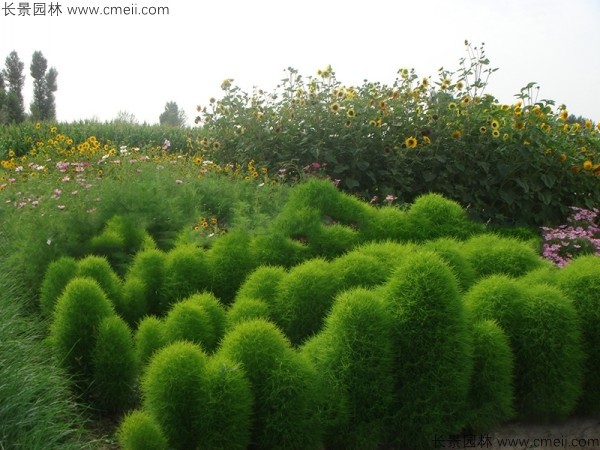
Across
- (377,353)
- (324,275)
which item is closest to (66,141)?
(324,275)

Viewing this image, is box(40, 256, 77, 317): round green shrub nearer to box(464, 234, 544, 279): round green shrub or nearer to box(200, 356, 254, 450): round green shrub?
box(200, 356, 254, 450): round green shrub

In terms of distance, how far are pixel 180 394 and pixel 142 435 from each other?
0.17 meters

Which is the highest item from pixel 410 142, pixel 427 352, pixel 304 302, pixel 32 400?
pixel 410 142

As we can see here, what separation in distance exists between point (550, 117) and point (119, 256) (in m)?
4.96

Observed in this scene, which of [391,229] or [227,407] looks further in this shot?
[391,229]

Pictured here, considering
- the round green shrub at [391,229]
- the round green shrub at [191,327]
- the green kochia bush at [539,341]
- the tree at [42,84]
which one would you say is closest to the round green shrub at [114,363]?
the round green shrub at [191,327]

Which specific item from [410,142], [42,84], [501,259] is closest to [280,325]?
[501,259]

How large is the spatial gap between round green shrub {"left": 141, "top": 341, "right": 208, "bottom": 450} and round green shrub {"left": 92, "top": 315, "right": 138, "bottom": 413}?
61 cm

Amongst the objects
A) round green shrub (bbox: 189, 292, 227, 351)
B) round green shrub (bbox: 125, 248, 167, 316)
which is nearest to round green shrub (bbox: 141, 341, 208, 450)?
round green shrub (bbox: 189, 292, 227, 351)

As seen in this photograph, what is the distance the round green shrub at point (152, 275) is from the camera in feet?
10.5

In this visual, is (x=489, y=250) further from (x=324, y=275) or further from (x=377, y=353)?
(x=377, y=353)

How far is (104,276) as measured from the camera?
3166 millimetres

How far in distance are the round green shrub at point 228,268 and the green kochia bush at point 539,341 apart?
44.0 inches

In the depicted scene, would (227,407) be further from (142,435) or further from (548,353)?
(548,353)
